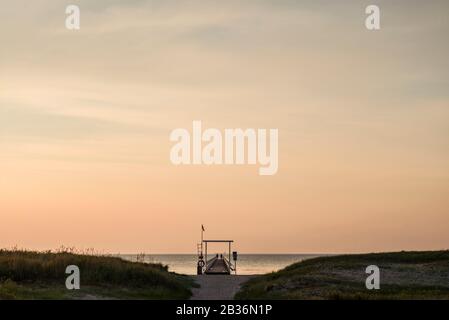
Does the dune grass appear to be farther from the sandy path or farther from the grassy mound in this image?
the grassy mound

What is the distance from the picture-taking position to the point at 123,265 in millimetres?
46156

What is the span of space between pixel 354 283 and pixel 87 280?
16852mm

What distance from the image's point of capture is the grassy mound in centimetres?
3828

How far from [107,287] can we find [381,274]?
71.8 ft

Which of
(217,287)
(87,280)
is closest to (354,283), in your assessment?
(217,287)

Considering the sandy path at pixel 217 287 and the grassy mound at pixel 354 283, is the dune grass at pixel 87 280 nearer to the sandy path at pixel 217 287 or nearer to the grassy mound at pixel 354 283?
the sandy path at pixel 217 287

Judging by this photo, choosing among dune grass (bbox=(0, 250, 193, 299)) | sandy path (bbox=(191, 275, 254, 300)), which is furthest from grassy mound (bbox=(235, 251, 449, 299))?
dune grass (bbox=(0, 250, 193, 299))

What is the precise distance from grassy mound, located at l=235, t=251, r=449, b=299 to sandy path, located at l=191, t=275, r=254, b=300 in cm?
91

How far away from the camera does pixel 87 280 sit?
135 ft

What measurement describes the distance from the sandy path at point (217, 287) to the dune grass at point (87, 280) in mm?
962

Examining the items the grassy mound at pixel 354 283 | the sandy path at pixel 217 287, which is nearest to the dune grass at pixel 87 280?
the sandy path at pixel 217 287

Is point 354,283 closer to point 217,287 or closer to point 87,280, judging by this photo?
point 217,287
